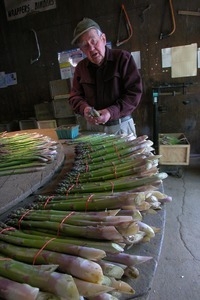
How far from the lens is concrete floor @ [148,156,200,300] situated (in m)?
1.88

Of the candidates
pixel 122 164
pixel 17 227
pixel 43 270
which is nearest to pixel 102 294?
pixel 43 270

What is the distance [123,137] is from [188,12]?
3.01 m

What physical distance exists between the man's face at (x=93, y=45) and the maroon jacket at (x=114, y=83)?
0.09 m

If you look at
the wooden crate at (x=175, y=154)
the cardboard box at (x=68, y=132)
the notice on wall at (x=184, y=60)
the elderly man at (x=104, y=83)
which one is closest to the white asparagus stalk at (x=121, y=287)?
the elderly man at (x=104, y=83)

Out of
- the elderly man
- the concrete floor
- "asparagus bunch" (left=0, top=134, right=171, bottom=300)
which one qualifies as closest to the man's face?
the elderly man

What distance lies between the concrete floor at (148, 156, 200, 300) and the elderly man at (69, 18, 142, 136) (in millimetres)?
1224

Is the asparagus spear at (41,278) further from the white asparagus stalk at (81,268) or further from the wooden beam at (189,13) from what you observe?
the wooden beam at (189,13)

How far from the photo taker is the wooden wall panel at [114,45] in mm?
3777

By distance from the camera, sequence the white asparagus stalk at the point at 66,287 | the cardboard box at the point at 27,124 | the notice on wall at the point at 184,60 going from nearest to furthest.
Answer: the white asparagus stalk at the point at 66,287 → the notice on wall at the point at 184,60 → the cardboard box at the point at 27,124

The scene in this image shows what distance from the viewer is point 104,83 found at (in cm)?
225

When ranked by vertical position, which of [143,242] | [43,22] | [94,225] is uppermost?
[43,22]

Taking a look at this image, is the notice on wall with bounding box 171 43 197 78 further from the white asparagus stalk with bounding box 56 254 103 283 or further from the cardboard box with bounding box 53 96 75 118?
the white asparagus stalk with bounding box 56 254 103 283

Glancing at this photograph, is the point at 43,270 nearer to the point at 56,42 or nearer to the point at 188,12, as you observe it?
the point at 188,12

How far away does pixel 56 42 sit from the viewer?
14.4 ft
